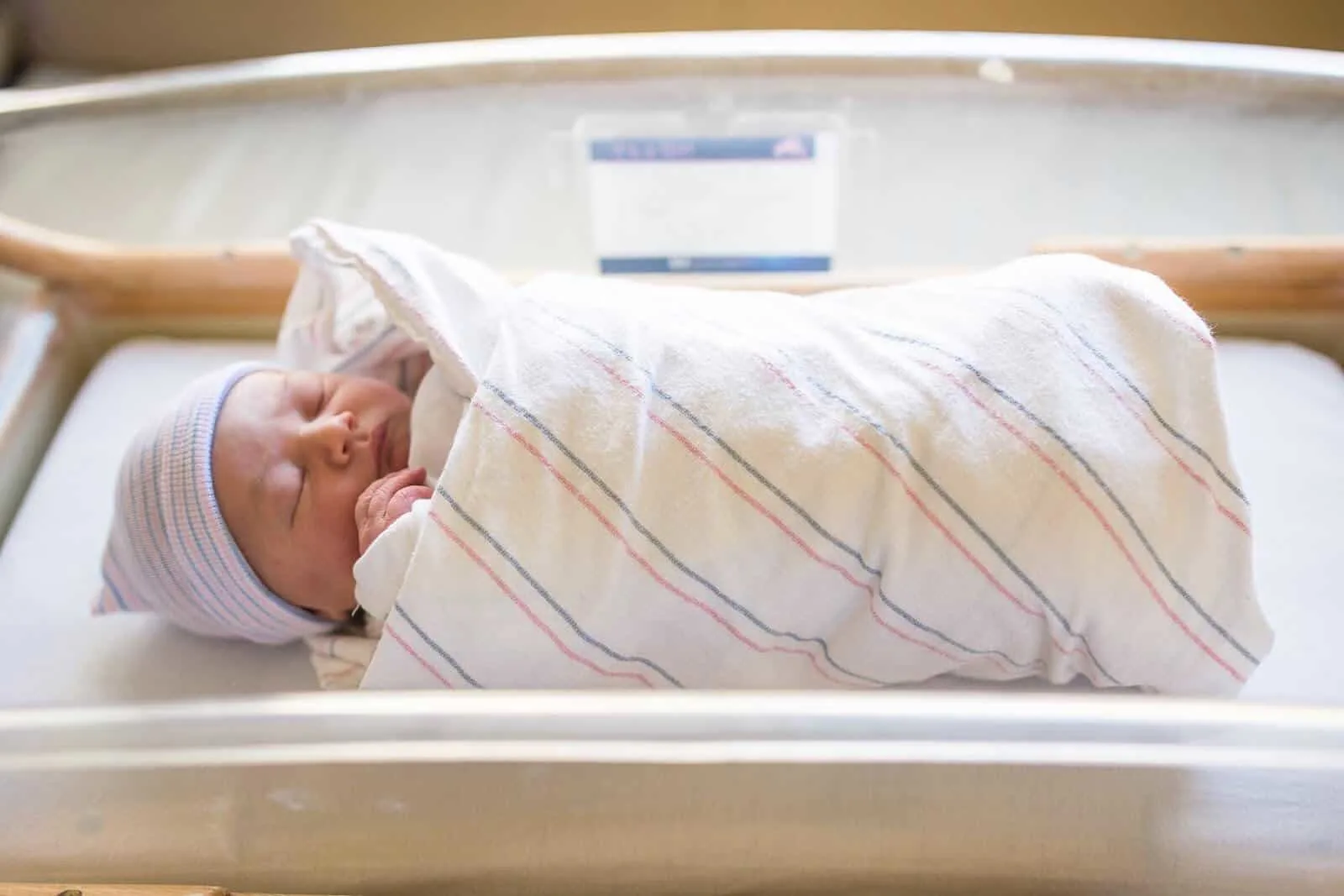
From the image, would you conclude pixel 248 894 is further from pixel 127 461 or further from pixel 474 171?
pixel 474 171

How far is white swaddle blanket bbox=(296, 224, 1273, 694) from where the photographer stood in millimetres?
745

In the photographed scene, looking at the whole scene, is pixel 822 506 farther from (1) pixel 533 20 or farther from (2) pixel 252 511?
(1) pixel 533 20

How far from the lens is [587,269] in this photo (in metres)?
1.28

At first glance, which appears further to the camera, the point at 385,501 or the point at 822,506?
the point at 385,501

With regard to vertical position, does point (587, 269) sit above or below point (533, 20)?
below

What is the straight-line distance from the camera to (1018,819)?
68 centimetres

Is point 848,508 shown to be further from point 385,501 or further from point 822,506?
point 385,501

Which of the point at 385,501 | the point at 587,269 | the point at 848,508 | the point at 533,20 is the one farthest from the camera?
the point at 533,20

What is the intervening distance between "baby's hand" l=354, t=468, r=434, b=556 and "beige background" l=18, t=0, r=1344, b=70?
785mm

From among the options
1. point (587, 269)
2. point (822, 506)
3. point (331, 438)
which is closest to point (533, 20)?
point (587, 269)

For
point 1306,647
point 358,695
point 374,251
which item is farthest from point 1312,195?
point 358,695

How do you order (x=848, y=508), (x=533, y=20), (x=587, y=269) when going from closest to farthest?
(x=848, y=508) → (x=587, y=269) → (x=533, y=20)

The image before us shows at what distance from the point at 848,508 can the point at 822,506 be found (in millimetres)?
16

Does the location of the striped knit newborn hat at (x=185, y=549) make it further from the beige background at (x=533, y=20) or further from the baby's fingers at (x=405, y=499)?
the beige background at (x=533, y=20)
